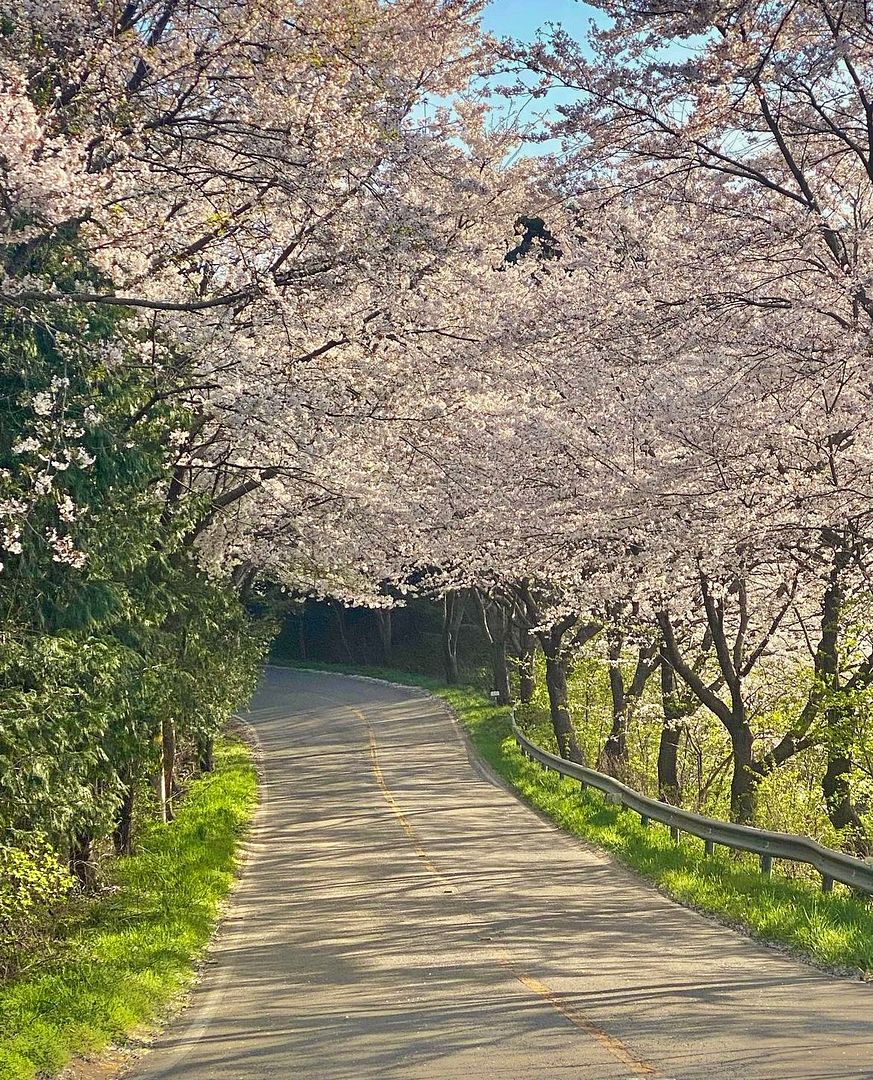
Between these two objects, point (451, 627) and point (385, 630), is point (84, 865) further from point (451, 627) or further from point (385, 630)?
point (385, 630)

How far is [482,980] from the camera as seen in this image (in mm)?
9289

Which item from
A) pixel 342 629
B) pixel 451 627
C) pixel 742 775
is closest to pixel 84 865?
pixel 742 775

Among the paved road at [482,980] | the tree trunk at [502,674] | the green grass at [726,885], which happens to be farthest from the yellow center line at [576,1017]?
the tree trunk at [502,674]

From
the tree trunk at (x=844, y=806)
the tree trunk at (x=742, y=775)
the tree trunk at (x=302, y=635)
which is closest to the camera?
the tree trunk at (x=844, y=806)

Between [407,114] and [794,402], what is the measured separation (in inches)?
195

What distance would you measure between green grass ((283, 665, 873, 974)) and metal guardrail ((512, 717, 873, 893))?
0.72 feet

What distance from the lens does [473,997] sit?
28.6 ft

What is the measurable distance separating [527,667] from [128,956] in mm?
23182

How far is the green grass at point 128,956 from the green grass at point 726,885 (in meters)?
5.34

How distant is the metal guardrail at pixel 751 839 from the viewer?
10.7 metres

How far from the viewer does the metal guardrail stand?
10742mm

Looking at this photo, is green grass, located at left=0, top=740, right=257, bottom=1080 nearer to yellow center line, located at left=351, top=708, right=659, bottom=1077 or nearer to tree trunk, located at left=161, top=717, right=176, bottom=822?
tree trunk, located at left=161, top=717, right=176, bottom=822

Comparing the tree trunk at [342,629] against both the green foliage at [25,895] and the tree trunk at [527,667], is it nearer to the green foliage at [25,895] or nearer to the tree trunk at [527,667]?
the tree trunk at [527,667]

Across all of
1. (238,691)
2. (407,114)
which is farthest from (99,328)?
(238,691)
